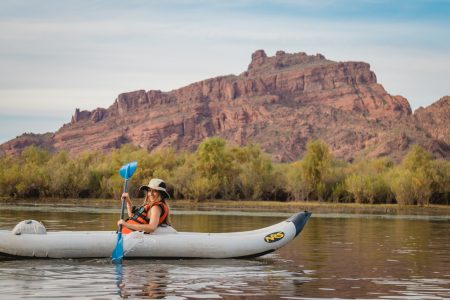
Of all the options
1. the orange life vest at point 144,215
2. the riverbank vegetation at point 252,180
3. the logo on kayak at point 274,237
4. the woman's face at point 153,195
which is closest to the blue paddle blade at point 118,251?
the orange life vest at point 144,215

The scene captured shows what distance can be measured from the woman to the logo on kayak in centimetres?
263

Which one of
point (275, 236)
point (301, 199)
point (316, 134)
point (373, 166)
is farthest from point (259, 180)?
point (316, 134)

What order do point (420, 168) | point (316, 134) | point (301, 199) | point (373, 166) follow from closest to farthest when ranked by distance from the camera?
point (420, 168) < point (301, 199) < point (373, 166) < point (316, 134)

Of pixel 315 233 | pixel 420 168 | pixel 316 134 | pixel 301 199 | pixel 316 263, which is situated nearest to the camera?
pixel 316 263

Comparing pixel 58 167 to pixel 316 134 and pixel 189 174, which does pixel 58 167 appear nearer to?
pixel 189 174

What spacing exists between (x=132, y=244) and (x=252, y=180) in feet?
211

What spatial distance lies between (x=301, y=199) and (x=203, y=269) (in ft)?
210

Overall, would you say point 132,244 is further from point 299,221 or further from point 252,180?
point 252,180

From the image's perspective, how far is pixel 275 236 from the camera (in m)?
21.0

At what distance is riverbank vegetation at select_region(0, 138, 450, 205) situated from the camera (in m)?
78.0

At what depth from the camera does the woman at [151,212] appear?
19359 mm

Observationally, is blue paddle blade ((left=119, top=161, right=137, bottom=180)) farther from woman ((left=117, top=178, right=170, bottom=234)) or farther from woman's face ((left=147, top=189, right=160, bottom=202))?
woman's face ((left=147, top=189, right=160, bottom=202))

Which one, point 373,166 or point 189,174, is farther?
point 373,166

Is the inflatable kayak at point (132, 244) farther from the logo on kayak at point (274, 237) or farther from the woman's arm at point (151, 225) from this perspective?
the woman's arm at point (151, 225)
